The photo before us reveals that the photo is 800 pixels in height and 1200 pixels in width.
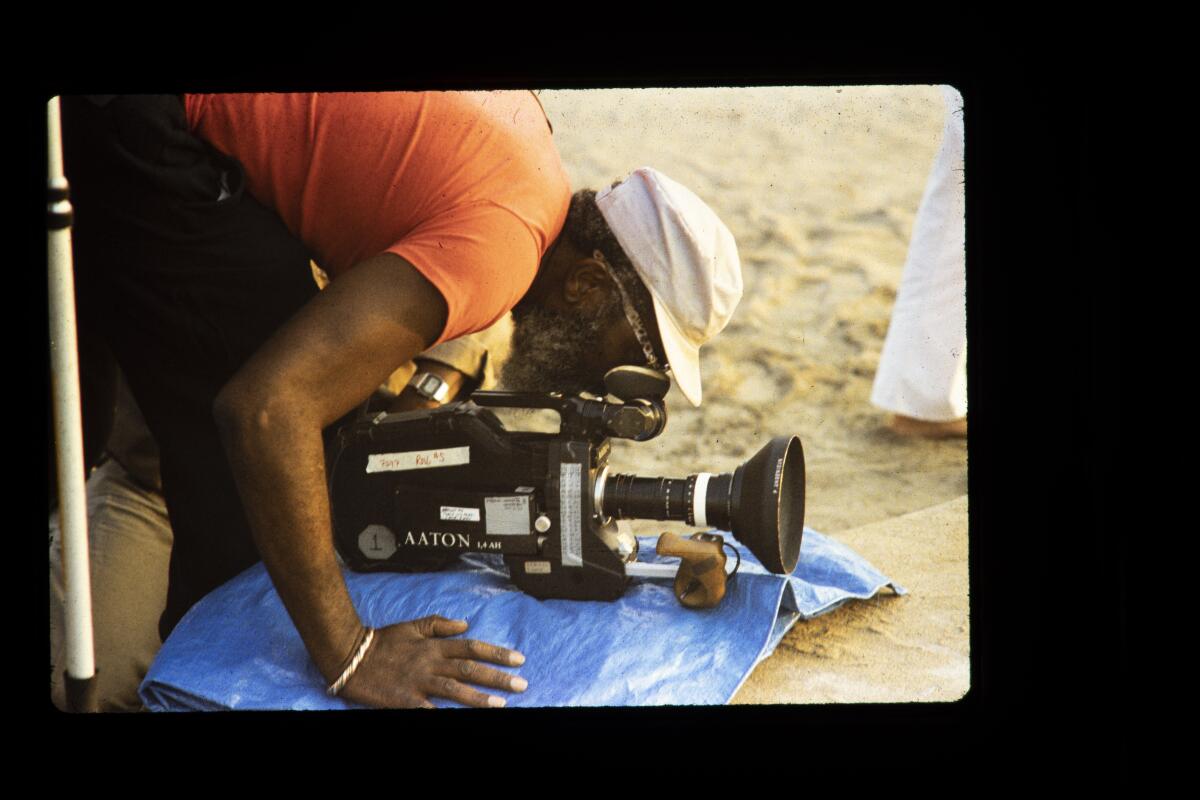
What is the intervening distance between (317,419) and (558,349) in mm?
500

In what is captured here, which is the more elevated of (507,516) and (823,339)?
(823,339)

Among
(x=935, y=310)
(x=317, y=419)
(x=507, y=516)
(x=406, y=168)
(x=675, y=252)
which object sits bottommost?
(x=507, y=516)

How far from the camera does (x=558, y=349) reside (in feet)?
6.50

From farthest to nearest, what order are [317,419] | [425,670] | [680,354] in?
1. [680,354]
2. [425,670]
3. [317,419]

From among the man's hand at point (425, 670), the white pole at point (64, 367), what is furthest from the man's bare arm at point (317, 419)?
the white pole at point (64, 367)

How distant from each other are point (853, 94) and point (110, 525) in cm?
132

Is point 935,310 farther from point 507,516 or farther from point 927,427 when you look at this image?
point 507,516

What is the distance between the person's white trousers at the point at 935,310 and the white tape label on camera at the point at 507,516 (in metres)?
0.62

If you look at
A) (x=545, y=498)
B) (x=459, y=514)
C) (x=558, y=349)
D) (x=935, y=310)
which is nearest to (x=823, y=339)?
(x=935, y=310)

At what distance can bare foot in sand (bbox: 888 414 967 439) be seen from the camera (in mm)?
1940

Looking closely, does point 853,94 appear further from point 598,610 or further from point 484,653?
point 484,653

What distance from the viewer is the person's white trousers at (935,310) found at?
176 centimetres

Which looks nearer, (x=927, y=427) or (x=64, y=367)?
(x=64, y=367)

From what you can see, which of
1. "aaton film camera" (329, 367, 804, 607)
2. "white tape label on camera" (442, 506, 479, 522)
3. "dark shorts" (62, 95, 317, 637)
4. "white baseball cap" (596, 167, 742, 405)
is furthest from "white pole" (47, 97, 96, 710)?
"white baseball cap" (596, 167, 742, 405)
